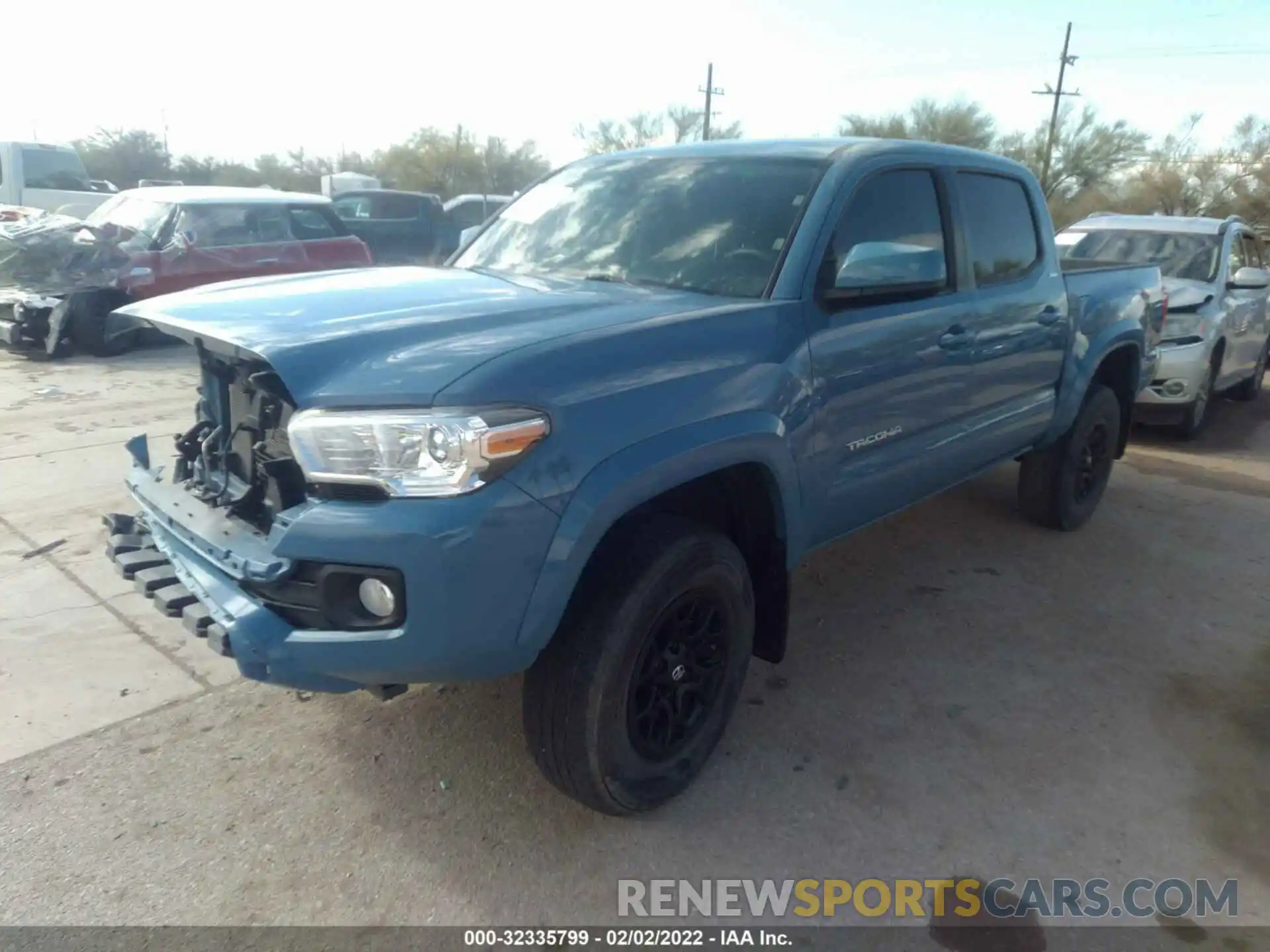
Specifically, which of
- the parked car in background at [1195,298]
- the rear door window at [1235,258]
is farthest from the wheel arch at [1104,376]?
the rear door window at [1235,258]

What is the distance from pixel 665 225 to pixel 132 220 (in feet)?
30.0

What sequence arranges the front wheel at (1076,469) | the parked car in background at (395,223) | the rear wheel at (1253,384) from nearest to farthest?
the front wheel at (1076,469), the rear wheel at (1253,384), the parked car in background at (395,223)

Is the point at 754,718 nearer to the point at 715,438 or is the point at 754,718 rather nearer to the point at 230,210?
the point at 715,438

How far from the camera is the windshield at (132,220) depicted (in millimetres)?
10219

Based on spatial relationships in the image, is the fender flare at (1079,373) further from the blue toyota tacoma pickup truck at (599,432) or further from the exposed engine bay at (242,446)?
the exposed engine bay at (242,446)

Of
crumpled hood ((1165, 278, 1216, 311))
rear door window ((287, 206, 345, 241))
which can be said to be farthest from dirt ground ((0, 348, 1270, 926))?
rear door window ((287, 206, 345, 241))

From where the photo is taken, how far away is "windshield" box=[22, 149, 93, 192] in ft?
62.9

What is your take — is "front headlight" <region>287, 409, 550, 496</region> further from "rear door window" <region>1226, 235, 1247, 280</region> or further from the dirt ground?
"rear door window" <region>1226, 235, 1247, 280</region>

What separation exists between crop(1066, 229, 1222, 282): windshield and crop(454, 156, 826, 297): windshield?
6.00m

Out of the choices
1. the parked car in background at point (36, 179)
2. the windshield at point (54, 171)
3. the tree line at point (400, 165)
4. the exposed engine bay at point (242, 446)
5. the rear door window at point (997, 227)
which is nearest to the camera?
the exposed engine bay at point (242, 446)

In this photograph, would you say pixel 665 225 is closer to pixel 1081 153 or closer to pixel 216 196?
pixel 216 196

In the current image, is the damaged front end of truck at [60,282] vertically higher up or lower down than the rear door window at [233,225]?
lower down

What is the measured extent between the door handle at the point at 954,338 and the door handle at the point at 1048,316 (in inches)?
32.2

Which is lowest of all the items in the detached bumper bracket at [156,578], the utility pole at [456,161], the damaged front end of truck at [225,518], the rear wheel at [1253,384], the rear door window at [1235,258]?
the rear wheel at [1253,384]
